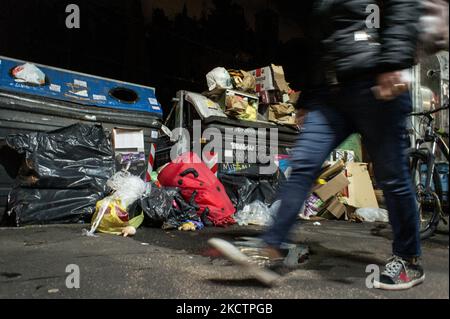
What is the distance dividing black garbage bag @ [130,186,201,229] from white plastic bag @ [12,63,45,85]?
168cm

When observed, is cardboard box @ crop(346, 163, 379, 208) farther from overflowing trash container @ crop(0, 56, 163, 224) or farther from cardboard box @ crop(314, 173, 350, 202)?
overflowing trash container @ crop(0, 56, 163, 224)

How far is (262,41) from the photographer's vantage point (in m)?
8.59

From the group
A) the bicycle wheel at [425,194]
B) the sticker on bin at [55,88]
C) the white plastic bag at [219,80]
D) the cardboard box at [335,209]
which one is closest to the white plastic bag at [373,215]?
the cardboard box at [335,209]

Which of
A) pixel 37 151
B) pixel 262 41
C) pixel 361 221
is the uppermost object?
pixel 262 41

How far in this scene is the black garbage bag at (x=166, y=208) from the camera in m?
3.41

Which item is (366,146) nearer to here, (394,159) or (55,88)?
(394,159)

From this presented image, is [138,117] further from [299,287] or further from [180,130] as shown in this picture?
[299,287]

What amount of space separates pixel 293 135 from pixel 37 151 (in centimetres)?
351

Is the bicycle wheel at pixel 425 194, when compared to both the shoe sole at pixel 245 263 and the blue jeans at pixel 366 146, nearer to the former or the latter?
the blue jeans at pixel 366 146

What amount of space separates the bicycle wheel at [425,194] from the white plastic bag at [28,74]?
374cm

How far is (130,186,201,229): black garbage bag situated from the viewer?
11.2ft

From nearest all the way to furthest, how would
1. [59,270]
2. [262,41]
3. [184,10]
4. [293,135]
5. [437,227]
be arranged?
[59,270] < [437,227] < [293,135] < [184,10] < [262,41]

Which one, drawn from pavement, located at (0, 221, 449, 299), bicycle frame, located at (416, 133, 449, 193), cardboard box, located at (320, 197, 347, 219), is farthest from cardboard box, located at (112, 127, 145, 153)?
bicycle frame, located at (416, 133, 449, 193)
